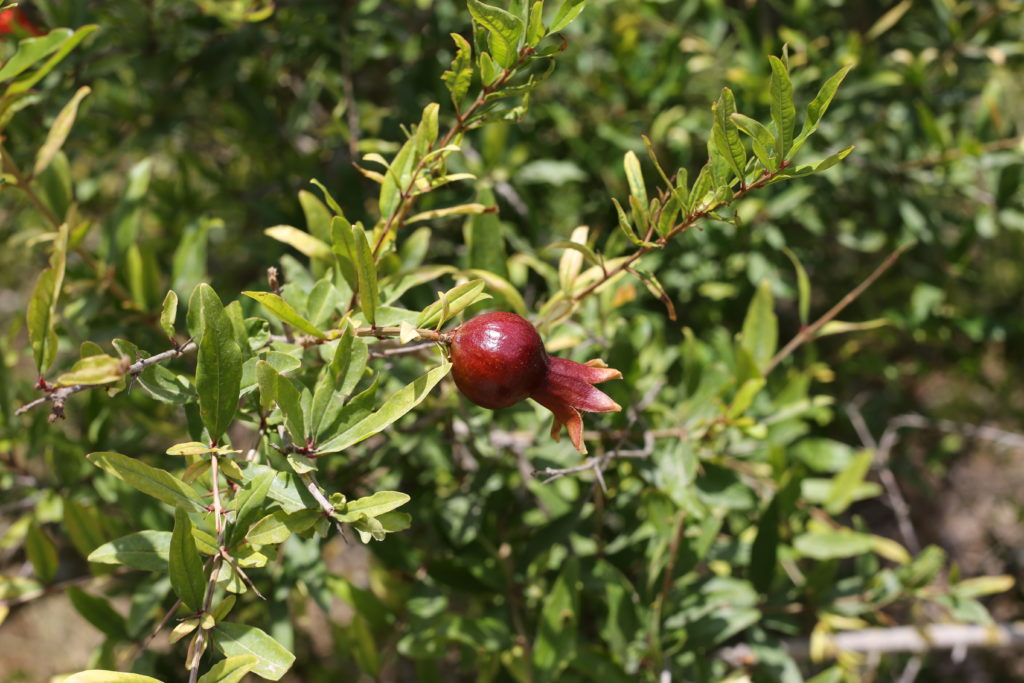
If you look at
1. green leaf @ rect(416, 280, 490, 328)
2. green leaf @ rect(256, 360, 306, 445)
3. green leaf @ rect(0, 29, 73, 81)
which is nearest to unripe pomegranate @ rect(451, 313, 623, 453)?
green leaf @ rect(416, 280, 490, 328)

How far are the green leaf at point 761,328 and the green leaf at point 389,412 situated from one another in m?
0.63

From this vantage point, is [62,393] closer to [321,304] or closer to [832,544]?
[321,304]

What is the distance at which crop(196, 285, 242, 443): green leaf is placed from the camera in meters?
0.72

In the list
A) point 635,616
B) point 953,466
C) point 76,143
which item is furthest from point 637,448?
point 953,466

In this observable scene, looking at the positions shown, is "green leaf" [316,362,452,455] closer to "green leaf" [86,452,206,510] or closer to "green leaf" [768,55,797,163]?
"green leaf" [86,452,206,510]

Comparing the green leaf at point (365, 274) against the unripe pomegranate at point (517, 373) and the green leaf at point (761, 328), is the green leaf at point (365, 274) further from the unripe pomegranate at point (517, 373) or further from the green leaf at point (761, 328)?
the green leaf at point (761, 328)

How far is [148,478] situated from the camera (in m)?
0.71

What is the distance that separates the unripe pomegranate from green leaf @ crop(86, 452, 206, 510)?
0.28 m

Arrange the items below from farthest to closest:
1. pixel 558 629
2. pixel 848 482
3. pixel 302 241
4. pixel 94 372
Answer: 1. pixel 848 482
2. pixel 558 629
3. pixel 302 241
4. pixel 94 372

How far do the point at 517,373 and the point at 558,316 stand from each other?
0.28 metres

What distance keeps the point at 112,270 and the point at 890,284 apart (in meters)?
1.67

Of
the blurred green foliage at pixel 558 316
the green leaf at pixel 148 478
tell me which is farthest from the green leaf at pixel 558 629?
the green leaf at pixel 148 478

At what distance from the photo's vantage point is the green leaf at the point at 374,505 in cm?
70

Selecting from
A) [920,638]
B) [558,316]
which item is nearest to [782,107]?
[558,316]
